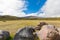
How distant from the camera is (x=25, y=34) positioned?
25.9ft

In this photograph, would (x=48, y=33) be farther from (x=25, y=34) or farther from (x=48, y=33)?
(x=25, y=34)

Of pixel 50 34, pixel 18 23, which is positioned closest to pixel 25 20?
pixel 18 23

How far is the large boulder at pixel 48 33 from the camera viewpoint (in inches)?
307

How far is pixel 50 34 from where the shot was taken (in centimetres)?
779

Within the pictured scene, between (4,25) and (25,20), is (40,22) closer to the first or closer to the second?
(25,20)

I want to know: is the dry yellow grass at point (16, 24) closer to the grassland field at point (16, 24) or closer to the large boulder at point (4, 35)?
the grassland field at point (16, 24)

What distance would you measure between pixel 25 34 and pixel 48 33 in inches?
38.4

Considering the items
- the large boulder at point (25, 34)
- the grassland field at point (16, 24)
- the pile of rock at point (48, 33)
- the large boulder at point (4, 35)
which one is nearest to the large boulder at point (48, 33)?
the pile of rock at point (48, 33)

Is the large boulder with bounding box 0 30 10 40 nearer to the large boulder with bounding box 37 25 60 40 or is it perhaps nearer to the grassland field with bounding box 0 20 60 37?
the grassland field with bounding box 0 20 60 37

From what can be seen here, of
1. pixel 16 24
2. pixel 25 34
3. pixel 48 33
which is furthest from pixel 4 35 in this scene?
pixel 48 33

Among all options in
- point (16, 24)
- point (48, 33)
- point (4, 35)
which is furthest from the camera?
point (16, 24)

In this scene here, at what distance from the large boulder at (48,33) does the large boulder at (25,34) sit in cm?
38

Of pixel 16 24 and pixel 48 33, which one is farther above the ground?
pixel 16 24

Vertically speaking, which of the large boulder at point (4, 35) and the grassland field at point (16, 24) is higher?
the grassland field at point (16, 24)
